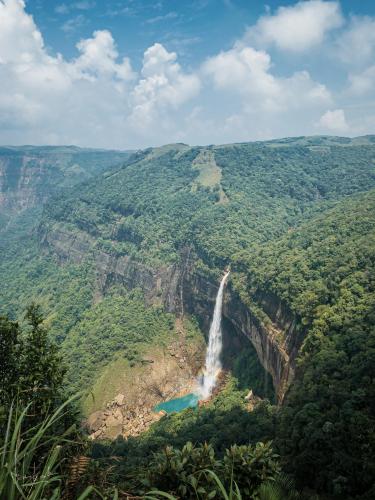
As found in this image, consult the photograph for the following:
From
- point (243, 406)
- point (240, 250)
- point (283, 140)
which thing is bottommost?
point (243, 406)

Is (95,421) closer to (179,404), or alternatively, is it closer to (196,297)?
(179,404)

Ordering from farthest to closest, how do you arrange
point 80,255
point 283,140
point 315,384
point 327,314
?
point 283,140
point 80,255
point 327,314
point 315,384

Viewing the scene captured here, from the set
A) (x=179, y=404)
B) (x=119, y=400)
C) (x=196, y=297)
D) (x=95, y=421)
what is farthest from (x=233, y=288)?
Result: (x=95, y=421)

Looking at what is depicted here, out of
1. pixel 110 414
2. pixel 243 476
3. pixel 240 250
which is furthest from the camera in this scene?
pixel 240 250

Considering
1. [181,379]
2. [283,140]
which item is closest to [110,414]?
[181,379]

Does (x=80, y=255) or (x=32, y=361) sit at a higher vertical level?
(x=32, y=361)

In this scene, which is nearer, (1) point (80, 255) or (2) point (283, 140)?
(1) point (80, 255)

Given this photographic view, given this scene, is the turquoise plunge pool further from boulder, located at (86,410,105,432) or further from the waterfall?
boulder, located at (86,410,105,432)

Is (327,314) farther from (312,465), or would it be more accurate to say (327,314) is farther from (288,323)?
(312,465)
